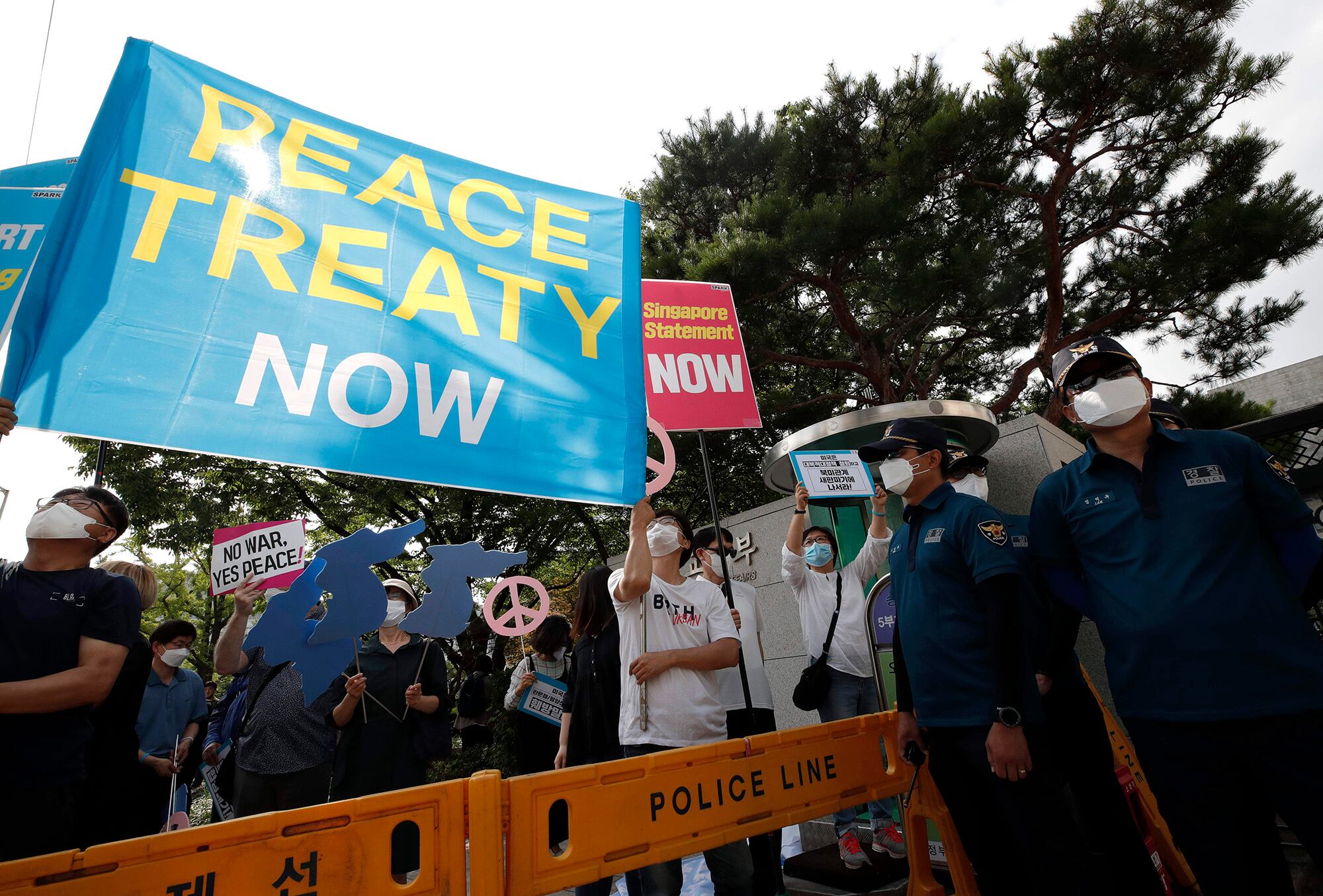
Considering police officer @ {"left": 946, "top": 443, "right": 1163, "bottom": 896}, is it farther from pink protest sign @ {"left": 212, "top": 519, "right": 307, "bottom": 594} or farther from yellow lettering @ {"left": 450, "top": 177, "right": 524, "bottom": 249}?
pink protest sign @ {"left": 212, "top": 519, "right": 307, "bottom": 594}

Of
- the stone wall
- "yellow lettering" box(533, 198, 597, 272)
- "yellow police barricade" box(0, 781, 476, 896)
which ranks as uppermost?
the stone wall

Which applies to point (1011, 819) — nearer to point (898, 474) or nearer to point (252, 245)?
point (898, 474)

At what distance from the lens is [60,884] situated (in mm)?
1604

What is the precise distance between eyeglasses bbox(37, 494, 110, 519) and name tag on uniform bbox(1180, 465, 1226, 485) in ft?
11.7

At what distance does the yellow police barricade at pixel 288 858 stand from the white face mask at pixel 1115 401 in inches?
88.6

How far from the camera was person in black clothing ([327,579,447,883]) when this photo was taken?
399 cm

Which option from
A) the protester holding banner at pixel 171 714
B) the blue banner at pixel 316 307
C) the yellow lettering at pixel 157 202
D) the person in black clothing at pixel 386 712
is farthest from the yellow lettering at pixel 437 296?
the protester holding banner at pixel 171 714

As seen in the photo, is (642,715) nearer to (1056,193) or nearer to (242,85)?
(242,85)

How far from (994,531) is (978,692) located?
57cm

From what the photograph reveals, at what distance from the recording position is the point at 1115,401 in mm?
2371

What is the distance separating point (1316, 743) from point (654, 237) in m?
11.5

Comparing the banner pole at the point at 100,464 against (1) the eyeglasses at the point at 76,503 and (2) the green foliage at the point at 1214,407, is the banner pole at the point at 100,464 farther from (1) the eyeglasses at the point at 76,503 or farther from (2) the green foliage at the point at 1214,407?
(2) the green foliage at the point at 1214,407

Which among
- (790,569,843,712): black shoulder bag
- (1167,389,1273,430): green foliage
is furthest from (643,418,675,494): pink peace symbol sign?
(1167,389,1273,430): green foliage

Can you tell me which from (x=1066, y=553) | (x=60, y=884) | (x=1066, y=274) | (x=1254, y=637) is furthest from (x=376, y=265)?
(x=1066, y=274)
